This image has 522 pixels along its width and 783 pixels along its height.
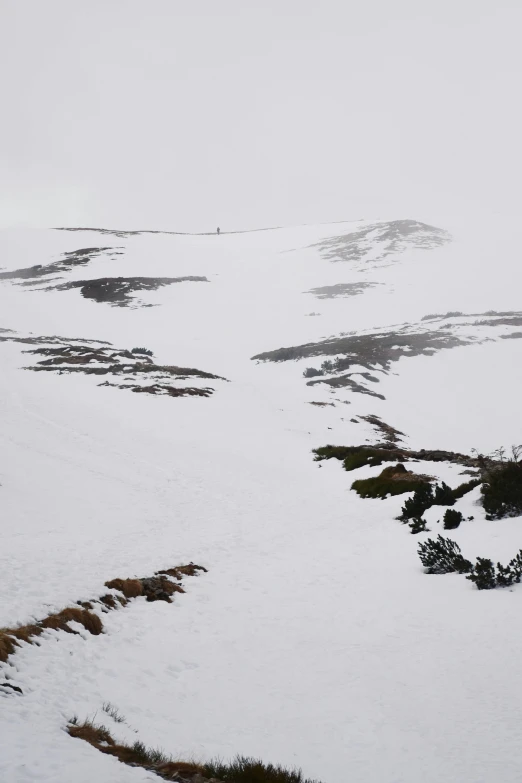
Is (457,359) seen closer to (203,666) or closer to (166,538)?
(166,538)

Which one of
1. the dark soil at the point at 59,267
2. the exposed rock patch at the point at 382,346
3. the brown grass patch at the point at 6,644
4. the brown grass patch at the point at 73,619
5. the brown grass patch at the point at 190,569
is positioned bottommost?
the brown grass patch at the point at 190,569

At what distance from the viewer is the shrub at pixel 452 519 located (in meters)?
11.8

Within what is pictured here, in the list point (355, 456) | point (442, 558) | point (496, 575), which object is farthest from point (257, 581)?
point (355, 456)

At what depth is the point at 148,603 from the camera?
8688 millimetres

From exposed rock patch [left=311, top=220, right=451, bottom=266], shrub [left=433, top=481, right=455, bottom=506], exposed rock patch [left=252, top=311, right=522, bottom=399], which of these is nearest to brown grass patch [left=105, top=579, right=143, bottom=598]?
shrub [left=433, top=481, right=455, bottom=506]

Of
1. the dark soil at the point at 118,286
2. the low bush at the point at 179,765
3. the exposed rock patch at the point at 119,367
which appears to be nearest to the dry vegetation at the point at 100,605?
the low bush at the point at 179,765

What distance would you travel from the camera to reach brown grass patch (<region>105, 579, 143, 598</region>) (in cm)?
885

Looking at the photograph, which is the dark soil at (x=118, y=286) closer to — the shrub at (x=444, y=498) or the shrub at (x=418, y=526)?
the shrub at (x=444, y=498)

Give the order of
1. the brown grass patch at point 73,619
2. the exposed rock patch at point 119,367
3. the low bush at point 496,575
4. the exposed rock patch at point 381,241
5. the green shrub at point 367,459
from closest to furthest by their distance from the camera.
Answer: the brown grass patch at point 73,619 < the low bush at point 496,575 < the green shrub at point 367,459 < the exposed rock patch at point 119,367 < the exposed rock patch at point 381,241

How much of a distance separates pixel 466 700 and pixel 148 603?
541cm

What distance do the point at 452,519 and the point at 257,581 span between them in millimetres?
5169

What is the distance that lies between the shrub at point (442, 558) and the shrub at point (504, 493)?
210 cm

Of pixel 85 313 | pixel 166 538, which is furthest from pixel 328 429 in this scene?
pixel 85 313

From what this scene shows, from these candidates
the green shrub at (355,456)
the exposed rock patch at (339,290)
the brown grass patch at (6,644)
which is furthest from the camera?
the exposed rock patch at (339,290)
